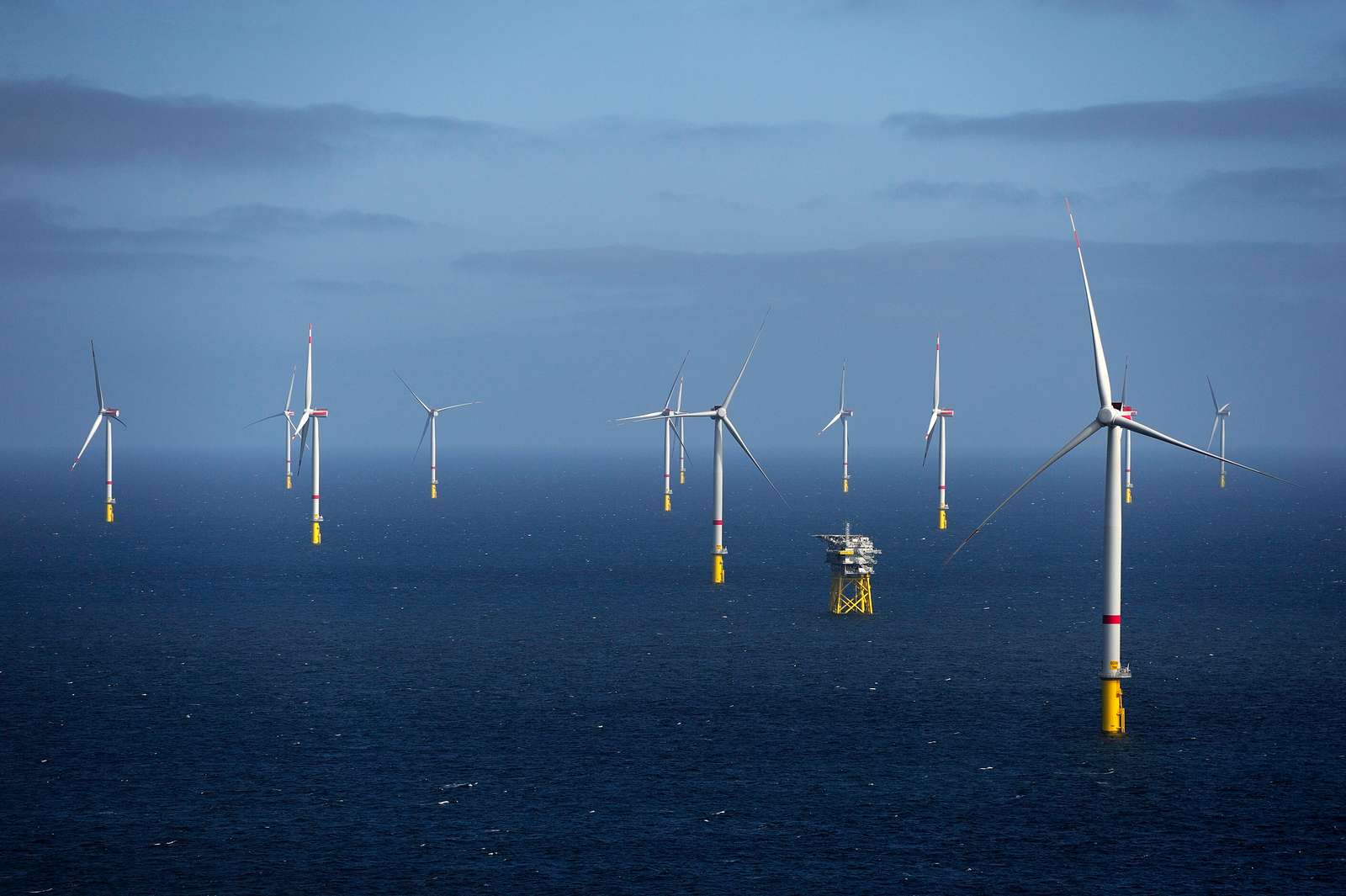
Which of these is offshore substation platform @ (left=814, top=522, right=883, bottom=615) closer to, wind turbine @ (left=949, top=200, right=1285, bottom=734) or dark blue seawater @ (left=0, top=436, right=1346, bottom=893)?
dark blue seawater @ (left=0, top=436, right=1346, bottom=893)

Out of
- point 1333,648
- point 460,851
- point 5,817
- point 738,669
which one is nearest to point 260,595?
point 738,669

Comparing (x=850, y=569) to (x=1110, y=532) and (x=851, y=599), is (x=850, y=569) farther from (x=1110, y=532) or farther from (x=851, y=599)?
(x=1110, y=532)

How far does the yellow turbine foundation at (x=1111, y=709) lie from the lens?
8438cm

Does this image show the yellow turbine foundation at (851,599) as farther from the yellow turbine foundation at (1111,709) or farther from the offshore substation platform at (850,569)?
the yellow turbine foundation at (1111,709)

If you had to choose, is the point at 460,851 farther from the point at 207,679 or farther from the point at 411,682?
the point at 207,679

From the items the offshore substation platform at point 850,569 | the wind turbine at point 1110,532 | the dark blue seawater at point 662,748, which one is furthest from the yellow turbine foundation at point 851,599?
the wind turbine at point 1110,532

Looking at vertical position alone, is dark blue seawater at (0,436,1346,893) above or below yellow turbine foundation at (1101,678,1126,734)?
below

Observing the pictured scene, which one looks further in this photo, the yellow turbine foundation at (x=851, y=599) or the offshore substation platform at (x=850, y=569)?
the yellow turbine foundation at (x=851, y=599)

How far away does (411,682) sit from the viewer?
10488 centimetres

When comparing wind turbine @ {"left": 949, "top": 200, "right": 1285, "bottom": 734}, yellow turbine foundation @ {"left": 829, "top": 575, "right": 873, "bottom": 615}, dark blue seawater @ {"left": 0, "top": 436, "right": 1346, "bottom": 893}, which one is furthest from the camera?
yellow turbine foundation @ {"left": 829, "top": 575, "right": 873, "bottom": 615}

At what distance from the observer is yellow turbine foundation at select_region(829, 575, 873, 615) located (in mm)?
139750

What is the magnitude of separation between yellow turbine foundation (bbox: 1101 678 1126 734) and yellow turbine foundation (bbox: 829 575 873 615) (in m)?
52.2

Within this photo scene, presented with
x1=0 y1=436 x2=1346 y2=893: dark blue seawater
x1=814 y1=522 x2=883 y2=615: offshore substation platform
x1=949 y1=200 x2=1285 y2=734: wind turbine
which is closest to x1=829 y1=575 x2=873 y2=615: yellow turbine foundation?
x1=814 y1=522 x2=883 y2=615: offshore substation platform

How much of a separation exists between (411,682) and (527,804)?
34.5m
